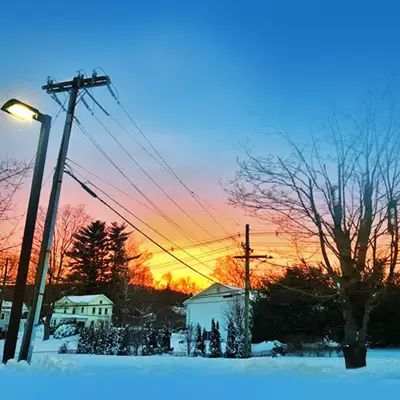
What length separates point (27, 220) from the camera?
7680 millimetres

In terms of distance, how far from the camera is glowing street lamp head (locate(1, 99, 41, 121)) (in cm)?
697

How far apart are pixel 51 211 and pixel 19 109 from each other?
2.32 metres

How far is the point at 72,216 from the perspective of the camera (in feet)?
104

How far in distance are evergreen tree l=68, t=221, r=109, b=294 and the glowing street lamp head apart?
140 ft

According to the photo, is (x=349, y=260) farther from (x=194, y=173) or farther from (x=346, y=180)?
(x=194, y=173)

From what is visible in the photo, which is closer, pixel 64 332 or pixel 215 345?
pixel 215 345

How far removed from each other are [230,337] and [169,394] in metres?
18.8

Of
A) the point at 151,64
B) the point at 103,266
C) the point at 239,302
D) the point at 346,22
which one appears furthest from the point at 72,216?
the point at 346,22

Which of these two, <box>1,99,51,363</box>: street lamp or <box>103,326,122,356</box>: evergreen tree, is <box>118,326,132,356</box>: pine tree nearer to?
<box>103,326,122,356</box>: evergreen tree

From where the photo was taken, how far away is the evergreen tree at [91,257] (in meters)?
49.1

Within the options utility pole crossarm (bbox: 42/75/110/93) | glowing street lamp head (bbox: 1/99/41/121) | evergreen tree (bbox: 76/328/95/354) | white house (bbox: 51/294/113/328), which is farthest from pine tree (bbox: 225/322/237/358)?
white house (bbox: 51/294/113/328)

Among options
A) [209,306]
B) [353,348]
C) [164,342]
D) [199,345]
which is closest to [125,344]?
[164,342]

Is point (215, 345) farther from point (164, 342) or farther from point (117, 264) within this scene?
point (117, 264)

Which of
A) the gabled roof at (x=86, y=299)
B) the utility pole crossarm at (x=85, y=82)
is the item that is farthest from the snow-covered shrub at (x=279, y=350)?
the gabled roof at (x=86, y=299)
